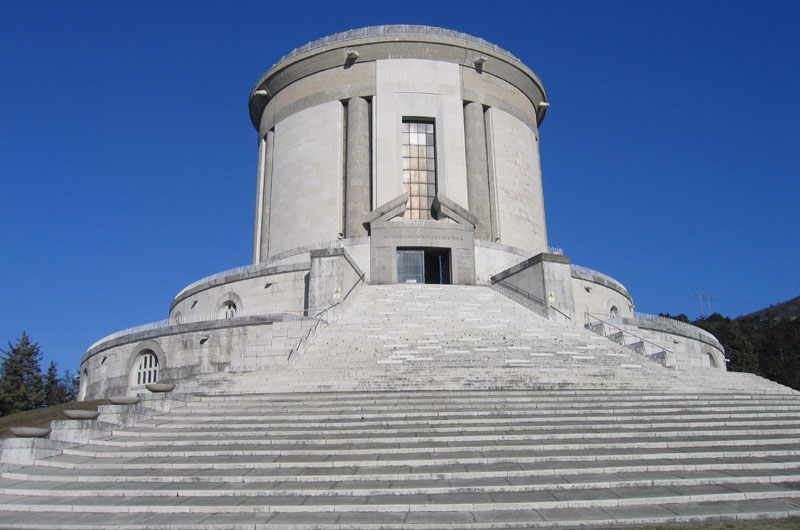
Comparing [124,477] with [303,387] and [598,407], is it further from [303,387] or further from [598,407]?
[598,407]

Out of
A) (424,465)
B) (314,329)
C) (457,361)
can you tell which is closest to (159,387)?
(314,329)

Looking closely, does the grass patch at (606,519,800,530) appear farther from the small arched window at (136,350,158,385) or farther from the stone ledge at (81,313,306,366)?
the small arched window at (136,350,158,385)

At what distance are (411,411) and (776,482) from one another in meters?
5.39

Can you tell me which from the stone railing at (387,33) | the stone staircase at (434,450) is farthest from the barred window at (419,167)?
the stone staircase at (434,450)

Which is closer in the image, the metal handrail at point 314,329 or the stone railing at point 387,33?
the metal handrail at point 314,329

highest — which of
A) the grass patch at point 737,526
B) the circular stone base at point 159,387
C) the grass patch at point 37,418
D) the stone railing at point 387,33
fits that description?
the stone railing at point 387,33

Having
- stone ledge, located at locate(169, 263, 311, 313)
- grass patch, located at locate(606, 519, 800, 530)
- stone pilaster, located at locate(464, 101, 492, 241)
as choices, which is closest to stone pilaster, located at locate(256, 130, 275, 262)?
stone ledge, located at locate(169, 263, 311, 313)

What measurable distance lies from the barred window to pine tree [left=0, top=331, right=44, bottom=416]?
2216cm

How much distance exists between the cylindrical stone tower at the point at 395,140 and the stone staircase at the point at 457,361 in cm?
1009

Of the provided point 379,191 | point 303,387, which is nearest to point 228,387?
point 303,387

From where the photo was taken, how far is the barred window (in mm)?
29500

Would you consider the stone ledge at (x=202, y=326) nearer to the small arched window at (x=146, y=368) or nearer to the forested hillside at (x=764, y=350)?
the small arched window at (x=146, y=368)

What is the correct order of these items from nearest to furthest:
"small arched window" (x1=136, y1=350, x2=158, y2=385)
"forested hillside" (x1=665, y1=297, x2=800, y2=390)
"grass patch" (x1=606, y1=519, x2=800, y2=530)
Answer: "grass patch" (x1=606, y1=519, x2=800, y2=530)
"small arched window" (x1=136, y1=350, x2=158, y2=385)
"forested hillside" (x1=665, y1=297, x2=800, y2=390)

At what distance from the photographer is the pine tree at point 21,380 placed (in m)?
32.4
